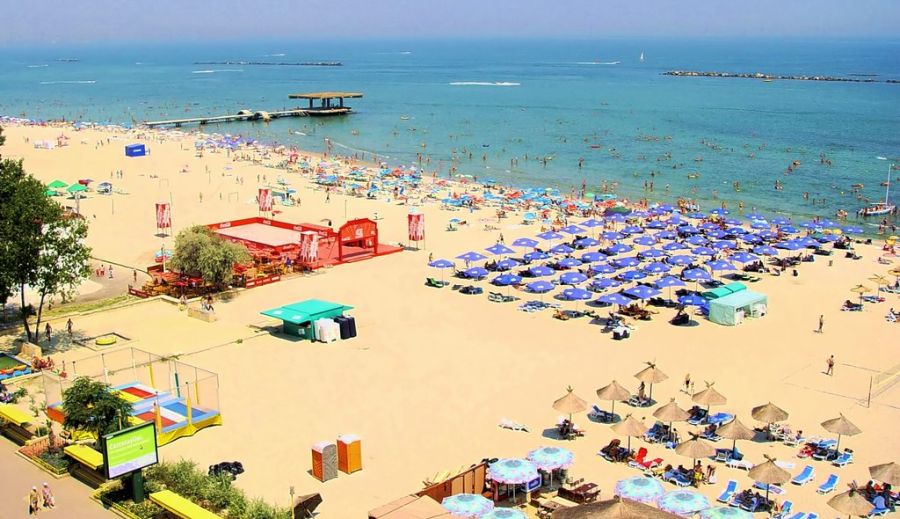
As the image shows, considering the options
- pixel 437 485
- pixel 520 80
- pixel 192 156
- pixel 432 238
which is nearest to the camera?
pixel 437 485

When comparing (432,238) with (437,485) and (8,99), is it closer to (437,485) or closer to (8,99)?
(437,485)

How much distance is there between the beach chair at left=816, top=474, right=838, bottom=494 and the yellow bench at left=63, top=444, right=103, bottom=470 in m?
14.5

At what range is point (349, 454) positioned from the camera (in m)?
18.1

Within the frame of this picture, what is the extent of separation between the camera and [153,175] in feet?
189

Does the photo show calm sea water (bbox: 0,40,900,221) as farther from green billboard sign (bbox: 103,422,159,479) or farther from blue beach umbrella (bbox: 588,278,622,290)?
green billboard sign (bbox: 103,422,159,479)

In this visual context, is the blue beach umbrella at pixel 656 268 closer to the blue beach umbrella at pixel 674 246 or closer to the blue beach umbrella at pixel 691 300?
the blue beach umbrella at pixel 691 300

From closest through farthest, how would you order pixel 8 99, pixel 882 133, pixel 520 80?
pixel 882 133
pixel 8 99
pixel 520 80

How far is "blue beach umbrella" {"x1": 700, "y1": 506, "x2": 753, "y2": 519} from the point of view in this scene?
14898 millimetres

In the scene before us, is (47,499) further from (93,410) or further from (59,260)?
(59,260)

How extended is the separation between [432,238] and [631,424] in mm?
23979

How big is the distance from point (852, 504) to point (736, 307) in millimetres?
13961

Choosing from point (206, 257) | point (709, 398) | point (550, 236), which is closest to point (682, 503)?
point (709, 398)

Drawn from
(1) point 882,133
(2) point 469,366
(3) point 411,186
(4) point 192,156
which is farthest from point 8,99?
(2) point 469,366

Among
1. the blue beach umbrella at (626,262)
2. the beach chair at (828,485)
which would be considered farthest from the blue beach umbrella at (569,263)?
the beach chair at (828,485)
